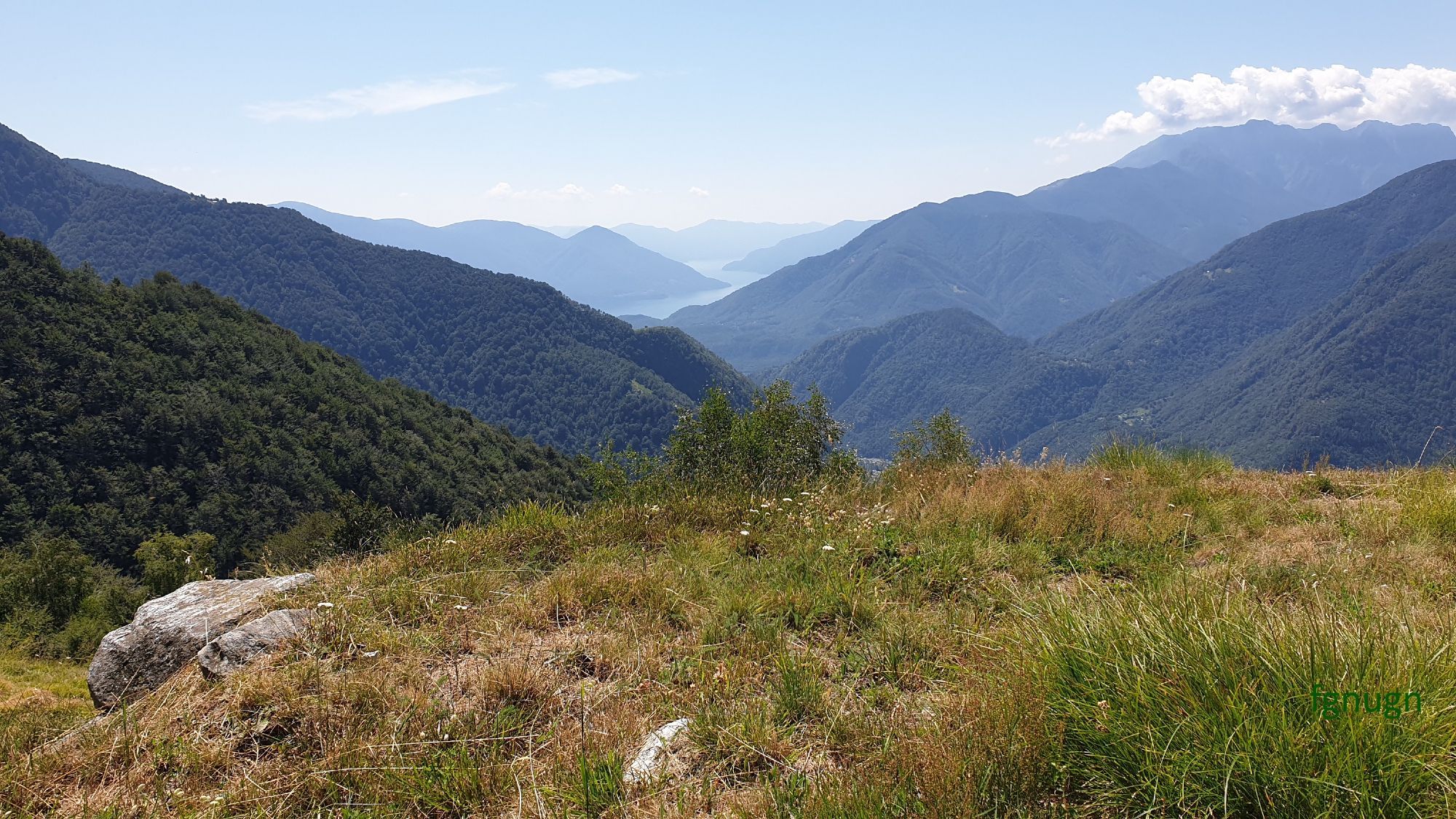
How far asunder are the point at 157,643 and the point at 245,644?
71cm

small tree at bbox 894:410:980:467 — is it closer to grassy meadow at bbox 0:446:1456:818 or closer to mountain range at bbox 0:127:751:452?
grassy meadow at bbox 0:446:1456:818

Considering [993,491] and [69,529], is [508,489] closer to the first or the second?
[69,529]

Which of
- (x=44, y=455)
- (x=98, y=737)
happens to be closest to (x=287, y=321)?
(x=44, y=455)

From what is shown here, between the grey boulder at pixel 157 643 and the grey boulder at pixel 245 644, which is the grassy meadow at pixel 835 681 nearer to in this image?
the grey boulder at pixel 245 644

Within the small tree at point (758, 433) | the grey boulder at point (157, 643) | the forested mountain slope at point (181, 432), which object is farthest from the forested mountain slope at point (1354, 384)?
the grey boulder at point (157, 643)

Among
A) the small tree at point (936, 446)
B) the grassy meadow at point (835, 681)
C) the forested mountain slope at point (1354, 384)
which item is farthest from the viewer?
the forested mountain slope at point (1354, 384)

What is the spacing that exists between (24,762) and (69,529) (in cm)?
5623

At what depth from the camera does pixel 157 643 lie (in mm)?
3416

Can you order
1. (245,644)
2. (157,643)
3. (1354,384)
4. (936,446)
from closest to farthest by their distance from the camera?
(245,644), (157,643), (936,446), (1354,384)

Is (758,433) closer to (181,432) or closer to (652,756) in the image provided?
(652,756)

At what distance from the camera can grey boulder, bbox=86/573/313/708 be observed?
329cm

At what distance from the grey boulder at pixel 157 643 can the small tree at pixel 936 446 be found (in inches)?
226

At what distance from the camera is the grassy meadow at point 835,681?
181cm

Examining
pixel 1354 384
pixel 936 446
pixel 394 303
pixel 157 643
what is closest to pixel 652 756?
pixel 157 643
